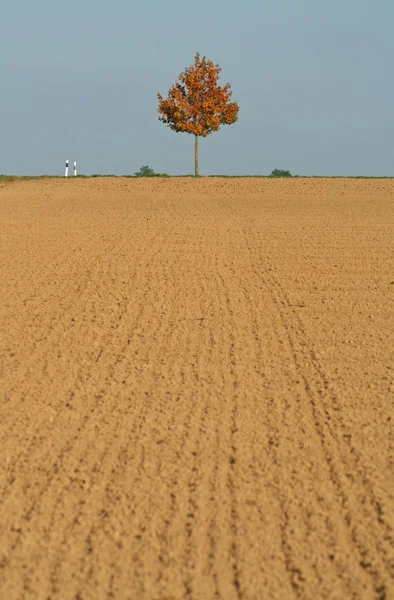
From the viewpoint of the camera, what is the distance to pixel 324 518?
5.14m

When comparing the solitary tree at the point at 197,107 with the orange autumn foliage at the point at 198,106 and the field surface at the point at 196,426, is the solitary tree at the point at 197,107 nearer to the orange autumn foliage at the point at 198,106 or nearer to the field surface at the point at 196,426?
the orange autumn foliage at the point at 198,106

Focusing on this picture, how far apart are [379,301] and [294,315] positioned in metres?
1.67

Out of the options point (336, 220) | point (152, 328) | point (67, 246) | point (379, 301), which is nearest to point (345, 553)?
point (152, 328)

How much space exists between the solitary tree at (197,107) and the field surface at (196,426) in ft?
94.5

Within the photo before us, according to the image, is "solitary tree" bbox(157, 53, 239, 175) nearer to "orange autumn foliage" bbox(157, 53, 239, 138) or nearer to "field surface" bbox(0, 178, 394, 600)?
"orange autumn foliage" bbox(157, 53, 239, 138)

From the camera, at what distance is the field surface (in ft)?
15.3

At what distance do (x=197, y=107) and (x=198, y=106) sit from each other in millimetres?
88

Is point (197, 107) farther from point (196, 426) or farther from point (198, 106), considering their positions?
point (196, 426)

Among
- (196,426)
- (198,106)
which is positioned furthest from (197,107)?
(196,426)

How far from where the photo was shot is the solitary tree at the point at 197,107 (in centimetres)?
4219

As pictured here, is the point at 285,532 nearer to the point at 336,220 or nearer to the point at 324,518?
the point at 324,518

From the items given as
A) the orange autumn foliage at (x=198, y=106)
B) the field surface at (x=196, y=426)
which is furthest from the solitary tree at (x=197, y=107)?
the field surface at (x=196, y=426)

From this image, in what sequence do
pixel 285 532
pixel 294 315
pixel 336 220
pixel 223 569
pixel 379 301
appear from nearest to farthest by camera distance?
pixel 223 569
pixel 285 532
pixel 294 315
pixel 379 301
pixel 336 220

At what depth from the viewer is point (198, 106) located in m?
42.4
